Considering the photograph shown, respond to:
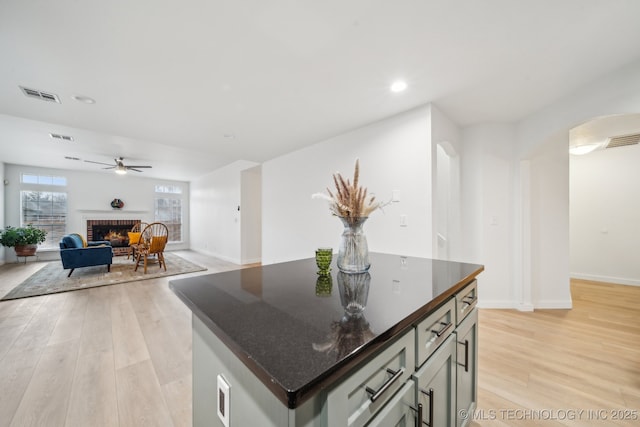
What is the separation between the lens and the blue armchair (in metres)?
4.52

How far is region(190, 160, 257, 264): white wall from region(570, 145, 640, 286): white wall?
6490mm

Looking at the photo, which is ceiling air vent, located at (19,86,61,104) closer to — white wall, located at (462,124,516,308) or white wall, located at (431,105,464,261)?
white wall, located at (431,105,464,261)

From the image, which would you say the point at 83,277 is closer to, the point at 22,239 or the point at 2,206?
the point at 22,239

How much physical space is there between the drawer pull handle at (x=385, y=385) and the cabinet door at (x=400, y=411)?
0.07 metres

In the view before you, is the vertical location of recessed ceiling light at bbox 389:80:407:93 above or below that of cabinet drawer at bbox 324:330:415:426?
above

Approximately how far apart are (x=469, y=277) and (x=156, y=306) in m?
3.53

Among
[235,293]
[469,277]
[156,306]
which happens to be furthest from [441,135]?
[156,306]

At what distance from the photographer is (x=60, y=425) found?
1356 mm

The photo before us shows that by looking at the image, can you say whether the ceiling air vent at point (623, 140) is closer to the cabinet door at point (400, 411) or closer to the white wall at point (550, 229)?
the white wall at point (550, 229)

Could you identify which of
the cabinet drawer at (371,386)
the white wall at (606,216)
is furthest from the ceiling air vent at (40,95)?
the white wall at (606,216)

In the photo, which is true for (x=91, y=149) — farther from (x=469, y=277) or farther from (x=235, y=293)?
(x=469, y=277)

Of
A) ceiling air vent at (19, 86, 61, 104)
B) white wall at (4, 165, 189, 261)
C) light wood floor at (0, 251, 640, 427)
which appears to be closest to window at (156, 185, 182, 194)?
white wall at (4, 165, 189, 261)

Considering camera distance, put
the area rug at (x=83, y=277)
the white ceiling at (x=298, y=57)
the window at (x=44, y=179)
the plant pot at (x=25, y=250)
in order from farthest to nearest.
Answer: the window at (x=44, y=179)
the plant pot at (x=25, y=250)
the area rug at (x=83, y=277)
the white ceiling at (x=298, y=57)

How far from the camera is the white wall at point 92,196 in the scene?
623 centimetres
